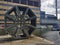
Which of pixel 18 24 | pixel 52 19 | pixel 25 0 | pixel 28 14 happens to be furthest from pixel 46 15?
pixel 18 24

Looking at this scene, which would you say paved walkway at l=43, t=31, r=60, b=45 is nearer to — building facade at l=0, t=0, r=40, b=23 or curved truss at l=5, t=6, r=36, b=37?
curved truss at l=5, t=6, r=36, b=37

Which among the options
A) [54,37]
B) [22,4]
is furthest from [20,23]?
[22,4]

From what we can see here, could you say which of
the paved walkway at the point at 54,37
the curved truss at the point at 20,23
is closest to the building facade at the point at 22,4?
the curved truss at the point at 20,23

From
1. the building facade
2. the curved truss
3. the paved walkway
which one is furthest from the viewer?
the building facade

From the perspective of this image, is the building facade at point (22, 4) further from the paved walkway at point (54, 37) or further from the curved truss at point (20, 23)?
the paved walkway at point (54, 37)

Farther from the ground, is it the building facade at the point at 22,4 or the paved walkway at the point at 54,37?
the building facade at the point at 22,4

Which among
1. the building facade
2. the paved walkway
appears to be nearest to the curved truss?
the paved walkway

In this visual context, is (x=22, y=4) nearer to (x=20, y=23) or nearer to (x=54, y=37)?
(x=20, y=23)

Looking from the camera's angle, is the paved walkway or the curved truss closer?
the paved walkway

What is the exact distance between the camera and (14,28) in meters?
15.4

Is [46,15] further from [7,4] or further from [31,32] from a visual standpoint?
[31,32]

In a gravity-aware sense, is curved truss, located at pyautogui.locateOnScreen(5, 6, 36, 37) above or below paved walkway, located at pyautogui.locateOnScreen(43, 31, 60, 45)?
above

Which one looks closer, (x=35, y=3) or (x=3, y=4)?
(x=3, y=4)

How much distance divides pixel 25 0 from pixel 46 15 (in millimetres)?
7816
